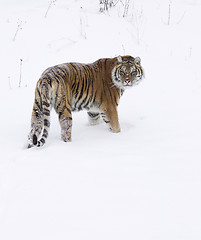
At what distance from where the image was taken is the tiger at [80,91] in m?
4.04

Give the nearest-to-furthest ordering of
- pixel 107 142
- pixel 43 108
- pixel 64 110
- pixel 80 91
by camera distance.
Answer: pixel 43 108
pixel 64 110
pixel 107 142
pixel 80 91

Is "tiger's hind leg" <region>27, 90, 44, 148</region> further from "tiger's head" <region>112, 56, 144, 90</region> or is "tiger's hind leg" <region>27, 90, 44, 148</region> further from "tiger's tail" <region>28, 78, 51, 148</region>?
"tiger's head" <region>112, 56, 144, 90</region>

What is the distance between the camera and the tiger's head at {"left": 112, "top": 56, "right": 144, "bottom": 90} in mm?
4656

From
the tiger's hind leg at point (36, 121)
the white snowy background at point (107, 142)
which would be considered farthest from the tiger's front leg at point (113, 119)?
the tiger's hind leg at point (36, 121)

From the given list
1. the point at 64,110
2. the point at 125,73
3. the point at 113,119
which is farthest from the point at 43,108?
the point at 125,73

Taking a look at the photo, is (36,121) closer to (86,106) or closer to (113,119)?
(86,106)

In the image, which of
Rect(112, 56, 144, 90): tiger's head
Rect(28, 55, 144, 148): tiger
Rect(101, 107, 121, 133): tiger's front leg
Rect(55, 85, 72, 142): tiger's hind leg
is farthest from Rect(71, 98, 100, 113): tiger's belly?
Rect(112, 56, 144, 90): tiger's head

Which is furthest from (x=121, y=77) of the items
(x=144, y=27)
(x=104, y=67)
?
(x=144, y=27)

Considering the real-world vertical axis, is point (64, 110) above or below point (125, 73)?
below

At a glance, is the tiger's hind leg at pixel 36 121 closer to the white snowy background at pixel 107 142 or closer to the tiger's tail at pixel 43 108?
the tiger's tail at pixel 43 108

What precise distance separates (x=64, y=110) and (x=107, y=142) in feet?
2.26

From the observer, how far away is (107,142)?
14.0 ft

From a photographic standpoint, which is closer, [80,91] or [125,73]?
[80,91]

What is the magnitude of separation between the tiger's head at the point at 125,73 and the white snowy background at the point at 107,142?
25.9 inches
